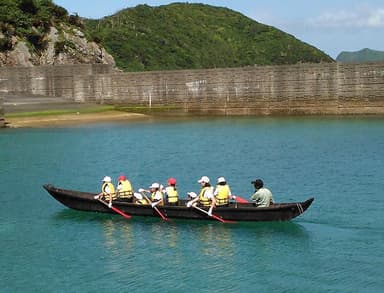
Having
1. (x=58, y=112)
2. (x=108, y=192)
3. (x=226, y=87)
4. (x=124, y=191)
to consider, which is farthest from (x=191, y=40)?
(x=108, y=192)

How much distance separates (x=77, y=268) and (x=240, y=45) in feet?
399

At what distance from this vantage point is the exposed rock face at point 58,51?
232 feet

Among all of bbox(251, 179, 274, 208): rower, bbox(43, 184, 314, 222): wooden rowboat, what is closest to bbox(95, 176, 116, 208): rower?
bbox(43, 184, 314, 222): wooden rowboat

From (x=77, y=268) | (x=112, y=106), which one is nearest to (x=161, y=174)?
(x=77, y=268)

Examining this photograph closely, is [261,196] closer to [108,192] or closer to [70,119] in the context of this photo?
[108,192]

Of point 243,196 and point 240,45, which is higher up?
point 240,45

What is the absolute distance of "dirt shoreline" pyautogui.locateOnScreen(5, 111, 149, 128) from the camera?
56.7 meters

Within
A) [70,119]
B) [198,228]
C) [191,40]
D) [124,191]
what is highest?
[191,40]

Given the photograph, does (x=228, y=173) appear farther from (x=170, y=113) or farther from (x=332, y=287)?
(x=170, y=113)

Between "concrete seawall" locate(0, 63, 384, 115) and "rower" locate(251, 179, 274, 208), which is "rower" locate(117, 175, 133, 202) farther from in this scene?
"concrete seawall" locate(0, 63, 384, 115)

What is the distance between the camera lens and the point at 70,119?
5959 cm

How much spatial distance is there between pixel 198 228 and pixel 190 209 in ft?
2.90

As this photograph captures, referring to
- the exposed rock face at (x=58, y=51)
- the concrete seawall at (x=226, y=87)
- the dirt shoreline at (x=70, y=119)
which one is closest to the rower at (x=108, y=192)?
the dirt shoreline at (x=70, y=119)

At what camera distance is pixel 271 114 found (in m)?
60.8
